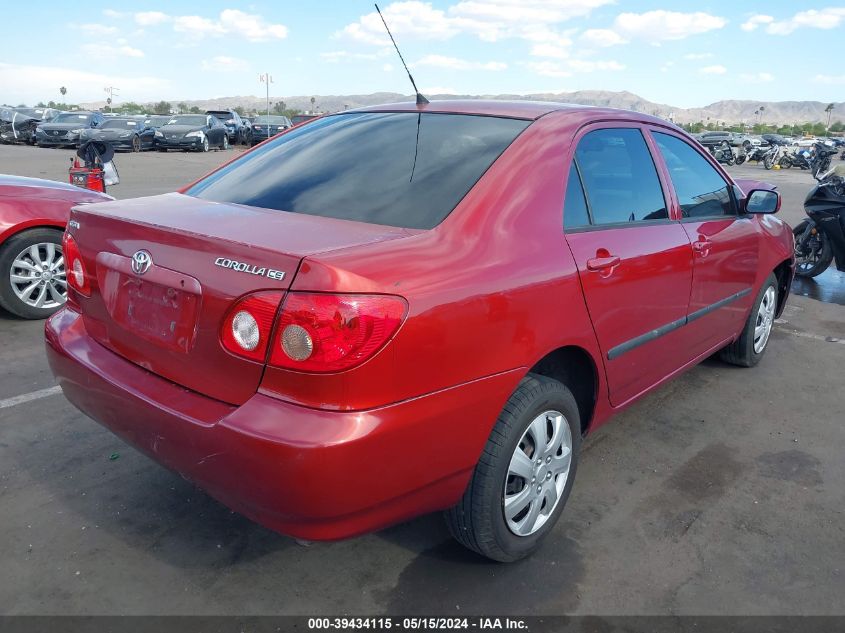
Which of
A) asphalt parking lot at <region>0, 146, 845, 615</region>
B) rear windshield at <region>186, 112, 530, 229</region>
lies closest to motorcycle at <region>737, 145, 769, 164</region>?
asphalt parking lot at <region>0, 146, 845, 615</region>

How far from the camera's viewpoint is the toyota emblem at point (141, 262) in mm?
2263

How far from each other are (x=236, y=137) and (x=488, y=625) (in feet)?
119

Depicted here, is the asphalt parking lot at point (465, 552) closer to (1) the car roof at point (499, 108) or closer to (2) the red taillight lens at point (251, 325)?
(2) the red taillight lens at point (251, 325)

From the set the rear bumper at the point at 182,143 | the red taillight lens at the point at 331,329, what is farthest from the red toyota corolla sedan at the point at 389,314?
the rear bumper at the point at 182,143

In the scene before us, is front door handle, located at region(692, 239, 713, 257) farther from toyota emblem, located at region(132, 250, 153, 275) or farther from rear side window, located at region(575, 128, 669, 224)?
toyota emblem, located at region(132, 250, 153, 275)

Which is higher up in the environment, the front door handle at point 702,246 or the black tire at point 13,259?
the front door handle at point 702,246

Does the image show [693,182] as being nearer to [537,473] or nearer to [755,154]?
[537,473]

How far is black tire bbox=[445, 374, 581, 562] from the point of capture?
234 cm

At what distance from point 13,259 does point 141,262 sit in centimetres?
361

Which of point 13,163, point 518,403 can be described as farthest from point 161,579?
point 13,163

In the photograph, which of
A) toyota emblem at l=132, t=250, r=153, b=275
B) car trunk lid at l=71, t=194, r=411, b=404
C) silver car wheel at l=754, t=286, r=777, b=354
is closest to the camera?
car trunk lid at l=71, t=194, r=411, b=404

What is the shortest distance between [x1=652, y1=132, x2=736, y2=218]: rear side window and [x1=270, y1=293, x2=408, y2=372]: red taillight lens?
86.8 inches

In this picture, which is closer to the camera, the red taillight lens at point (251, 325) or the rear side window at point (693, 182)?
the red taillight lens at point (251, 325)

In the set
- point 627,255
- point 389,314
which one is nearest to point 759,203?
point 627,255
